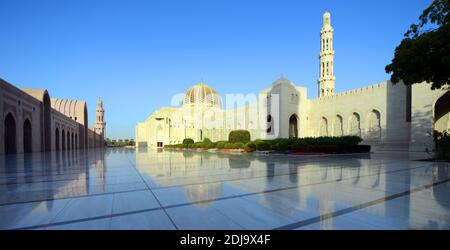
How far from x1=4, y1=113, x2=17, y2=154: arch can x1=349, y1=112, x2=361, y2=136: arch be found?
98.9 feet

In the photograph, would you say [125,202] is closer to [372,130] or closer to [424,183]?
[424,183]

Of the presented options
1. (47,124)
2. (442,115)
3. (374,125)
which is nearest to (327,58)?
(374,125)

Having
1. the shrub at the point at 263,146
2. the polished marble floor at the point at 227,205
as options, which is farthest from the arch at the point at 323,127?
the polished marble floor at the point at 227,205

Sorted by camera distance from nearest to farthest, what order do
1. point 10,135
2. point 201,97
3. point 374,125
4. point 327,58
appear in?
point 10,135
point 374,125
point 327,58
point 201,97

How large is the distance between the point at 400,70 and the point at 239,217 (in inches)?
346

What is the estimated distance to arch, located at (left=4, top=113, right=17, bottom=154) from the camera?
60.5 feet

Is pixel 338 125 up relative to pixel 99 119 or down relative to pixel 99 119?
down

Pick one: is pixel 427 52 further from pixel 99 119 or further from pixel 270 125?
pixel 99 119

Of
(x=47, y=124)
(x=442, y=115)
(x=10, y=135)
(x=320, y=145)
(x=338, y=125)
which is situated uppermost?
(x=442, y=115)

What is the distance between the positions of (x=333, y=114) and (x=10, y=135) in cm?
3051

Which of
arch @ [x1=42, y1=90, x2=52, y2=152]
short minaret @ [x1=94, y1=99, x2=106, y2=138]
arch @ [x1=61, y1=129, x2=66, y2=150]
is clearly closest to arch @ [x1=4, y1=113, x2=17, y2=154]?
arch @ [x1=42, y1=90, x2=52, y2=152]

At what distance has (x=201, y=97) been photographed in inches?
2159

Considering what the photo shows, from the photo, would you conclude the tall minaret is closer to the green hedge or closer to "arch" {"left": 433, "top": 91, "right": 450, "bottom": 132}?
"arch" {"left": 433, "top": 91, "right": 450, "bottom": 132}
